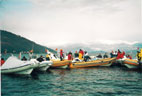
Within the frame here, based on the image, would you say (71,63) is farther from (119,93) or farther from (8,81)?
(119,93)

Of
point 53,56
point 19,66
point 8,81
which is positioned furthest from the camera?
point 53,56

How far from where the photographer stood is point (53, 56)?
98.8 feet

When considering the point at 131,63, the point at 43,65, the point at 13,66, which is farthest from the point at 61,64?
the point at 131,63

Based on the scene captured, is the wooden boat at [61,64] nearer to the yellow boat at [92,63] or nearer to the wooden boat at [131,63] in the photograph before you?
the yellow boat at [92,63]

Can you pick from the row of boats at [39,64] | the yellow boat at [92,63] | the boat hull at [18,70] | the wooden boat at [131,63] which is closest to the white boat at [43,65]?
the row of boats at [39,64]

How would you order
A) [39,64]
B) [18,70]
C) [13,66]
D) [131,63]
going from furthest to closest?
1. [131,63]
2. [39,64]
3. [18,70]
4. [13,66]

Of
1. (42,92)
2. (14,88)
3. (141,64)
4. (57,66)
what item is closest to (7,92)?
(14,88)

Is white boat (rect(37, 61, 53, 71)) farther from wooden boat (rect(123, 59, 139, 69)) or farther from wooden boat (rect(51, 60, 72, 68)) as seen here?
wooden boat (rect(123, 59, 139, 69))

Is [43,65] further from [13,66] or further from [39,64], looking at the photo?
[13,66]

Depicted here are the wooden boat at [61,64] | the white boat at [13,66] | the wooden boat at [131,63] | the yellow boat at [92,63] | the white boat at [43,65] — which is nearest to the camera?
the white boat at [13,66]

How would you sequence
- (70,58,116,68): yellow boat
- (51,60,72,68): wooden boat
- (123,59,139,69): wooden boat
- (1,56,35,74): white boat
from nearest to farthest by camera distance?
1. (1,56,35,74): white boat
2. (123,59,139,69): wooden boat
3. (51,60,72,68): wooden boat
4. (70,58,116,68): yellow boat

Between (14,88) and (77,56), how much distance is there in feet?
65.1

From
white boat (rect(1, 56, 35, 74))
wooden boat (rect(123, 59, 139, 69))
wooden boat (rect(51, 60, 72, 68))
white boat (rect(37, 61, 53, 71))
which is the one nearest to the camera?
white boat (rect(1, 56, 35, 74))

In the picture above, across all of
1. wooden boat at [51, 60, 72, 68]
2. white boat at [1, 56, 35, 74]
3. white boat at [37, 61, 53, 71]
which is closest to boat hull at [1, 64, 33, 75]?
white boat at [1, 56, 35, 74]
